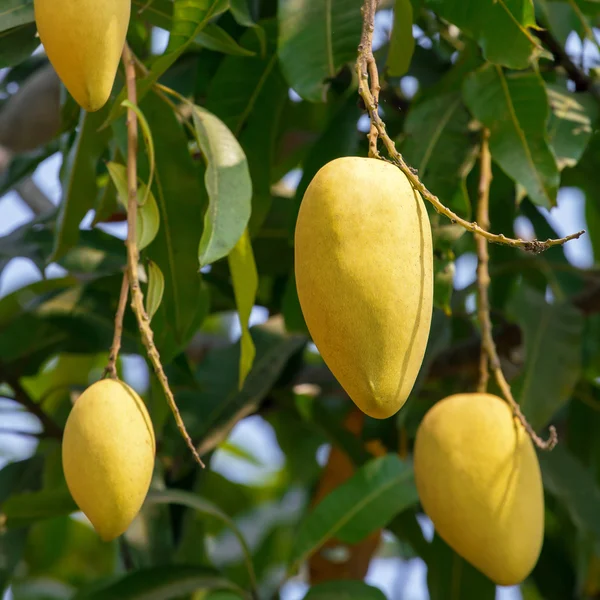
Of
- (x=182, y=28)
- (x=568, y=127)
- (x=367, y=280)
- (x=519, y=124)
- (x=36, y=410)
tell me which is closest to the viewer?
(x=367, y=280)

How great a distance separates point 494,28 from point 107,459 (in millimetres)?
450

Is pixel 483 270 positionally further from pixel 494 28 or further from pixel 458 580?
pixel 458 580

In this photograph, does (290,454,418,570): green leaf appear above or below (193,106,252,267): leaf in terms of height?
below

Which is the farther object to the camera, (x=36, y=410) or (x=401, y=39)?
(x=36, y=410)

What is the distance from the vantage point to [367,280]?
0.49 meters

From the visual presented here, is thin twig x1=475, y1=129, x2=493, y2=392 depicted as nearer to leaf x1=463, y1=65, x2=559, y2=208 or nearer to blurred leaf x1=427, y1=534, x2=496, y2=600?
leaf x1=463, y1=65, x2=559, y2=208

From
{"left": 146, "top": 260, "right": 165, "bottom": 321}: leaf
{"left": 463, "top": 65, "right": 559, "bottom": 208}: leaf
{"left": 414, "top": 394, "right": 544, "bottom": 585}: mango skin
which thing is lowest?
{"left": 414, "top": 394, "right": 544, "bottom": 585}: mango skin

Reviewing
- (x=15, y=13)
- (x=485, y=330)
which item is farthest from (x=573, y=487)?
(x=15, y=13)

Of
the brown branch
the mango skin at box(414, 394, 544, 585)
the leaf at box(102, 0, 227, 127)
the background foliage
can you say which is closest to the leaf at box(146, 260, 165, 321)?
the background foliage

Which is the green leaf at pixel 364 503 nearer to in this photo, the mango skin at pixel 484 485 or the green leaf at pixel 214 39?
the mango skin at pixel 484 485

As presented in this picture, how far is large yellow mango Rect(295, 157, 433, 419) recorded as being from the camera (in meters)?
0.49

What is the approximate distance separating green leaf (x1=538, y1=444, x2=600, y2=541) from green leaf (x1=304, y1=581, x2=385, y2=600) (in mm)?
232

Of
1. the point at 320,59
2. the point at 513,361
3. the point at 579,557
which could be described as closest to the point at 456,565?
the point at 579,557

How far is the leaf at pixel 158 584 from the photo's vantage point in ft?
3.42
